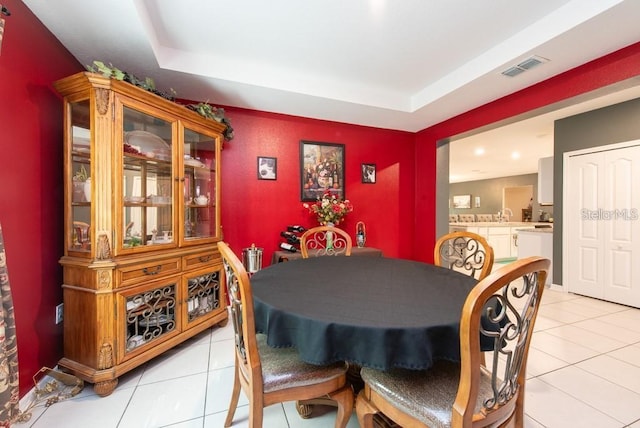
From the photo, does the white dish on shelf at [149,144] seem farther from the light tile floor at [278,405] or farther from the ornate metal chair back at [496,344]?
the ornate metal chair back at [496,344]

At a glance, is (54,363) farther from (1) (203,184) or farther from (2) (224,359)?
(1) (203,184)

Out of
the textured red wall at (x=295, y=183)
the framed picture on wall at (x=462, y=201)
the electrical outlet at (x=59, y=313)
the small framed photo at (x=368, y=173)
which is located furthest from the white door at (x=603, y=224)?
the framed picture on wall at (x=462, y=201)

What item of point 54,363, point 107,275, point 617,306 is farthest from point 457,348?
point 617,306

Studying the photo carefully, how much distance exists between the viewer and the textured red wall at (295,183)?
3.09 meters

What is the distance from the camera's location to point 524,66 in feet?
7.34

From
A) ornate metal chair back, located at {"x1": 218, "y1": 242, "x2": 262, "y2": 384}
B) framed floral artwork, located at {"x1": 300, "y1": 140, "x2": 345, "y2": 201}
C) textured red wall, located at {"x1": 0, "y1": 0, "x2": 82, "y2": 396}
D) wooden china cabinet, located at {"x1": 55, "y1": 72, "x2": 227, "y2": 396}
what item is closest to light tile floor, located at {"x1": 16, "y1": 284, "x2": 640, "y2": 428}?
wooden china cabinet, located at {"x1": 55, "y1": 72, "x2": 227, "y2": 396}

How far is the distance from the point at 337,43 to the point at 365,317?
2.16 m

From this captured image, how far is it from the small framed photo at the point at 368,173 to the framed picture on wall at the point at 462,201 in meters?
8.22

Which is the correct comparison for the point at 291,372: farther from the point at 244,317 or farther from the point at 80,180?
the point at 80,180

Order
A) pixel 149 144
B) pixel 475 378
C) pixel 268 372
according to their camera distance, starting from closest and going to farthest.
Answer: pixel 475 378, pixel 268 372, pixel 149 144

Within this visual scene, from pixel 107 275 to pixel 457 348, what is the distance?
6.33 feet

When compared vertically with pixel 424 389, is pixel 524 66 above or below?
above

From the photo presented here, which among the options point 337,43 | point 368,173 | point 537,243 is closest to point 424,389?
point 337,43

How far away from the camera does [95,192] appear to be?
167cm
